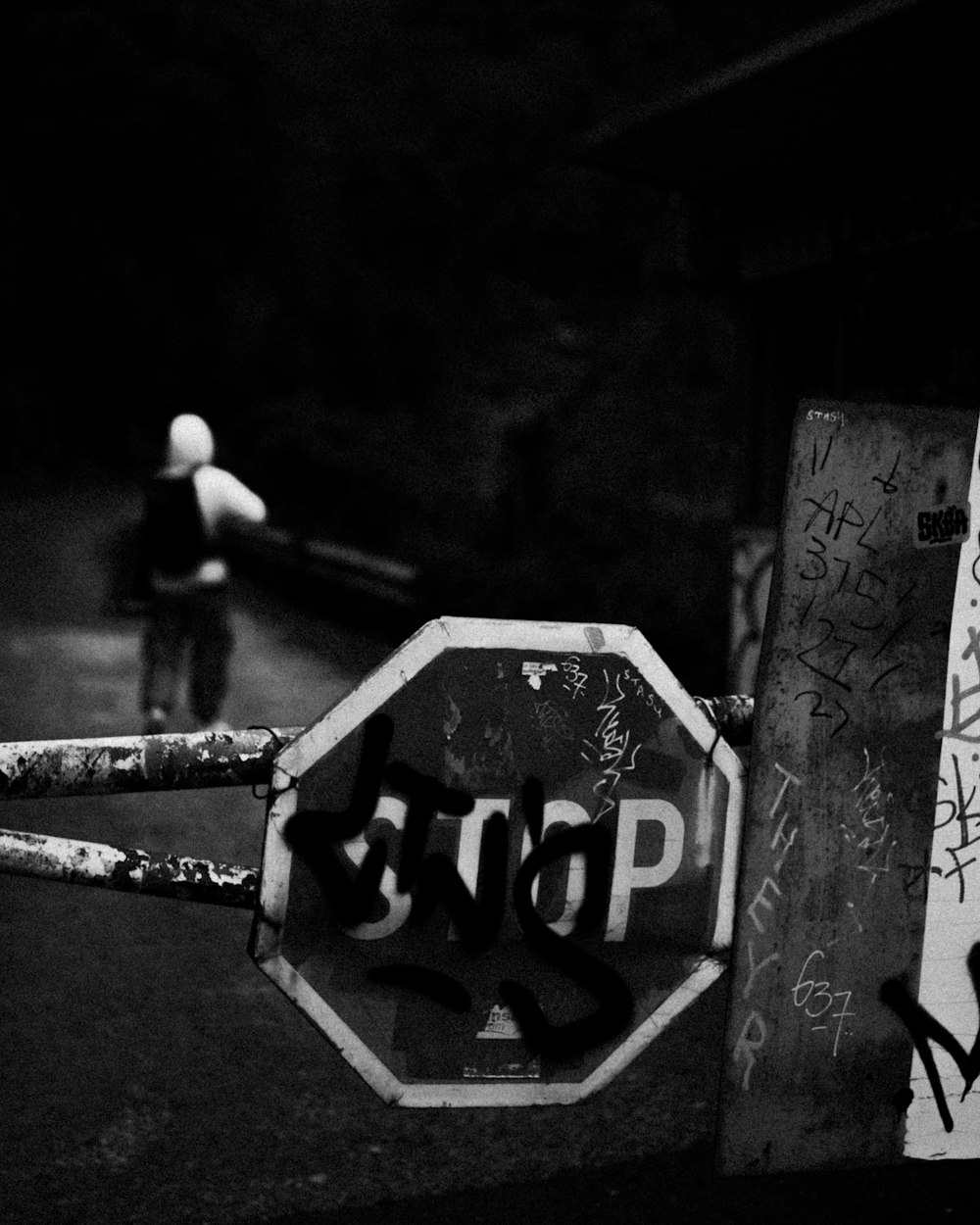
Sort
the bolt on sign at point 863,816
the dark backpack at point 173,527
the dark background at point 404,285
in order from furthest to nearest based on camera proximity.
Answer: the dark background at point 404,285
the dark backpack at point 173,527
the bolt on sign at point 863,816

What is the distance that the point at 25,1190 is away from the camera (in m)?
3.41

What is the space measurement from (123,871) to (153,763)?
195 millimetres

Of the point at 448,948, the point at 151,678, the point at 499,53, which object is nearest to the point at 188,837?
the point at 151,678

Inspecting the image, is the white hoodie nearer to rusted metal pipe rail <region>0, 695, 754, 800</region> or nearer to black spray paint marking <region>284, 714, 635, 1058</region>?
rusted metal pipe rail <region>0, 695, 754, 800</region>

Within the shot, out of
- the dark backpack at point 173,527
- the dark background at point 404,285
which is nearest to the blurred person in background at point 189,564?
the dark backpack at point 173,527

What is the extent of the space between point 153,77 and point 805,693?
131 ft

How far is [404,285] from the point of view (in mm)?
40219

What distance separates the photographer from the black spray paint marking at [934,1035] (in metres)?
3.01

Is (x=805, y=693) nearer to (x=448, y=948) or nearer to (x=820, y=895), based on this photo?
(x=820, y=895)

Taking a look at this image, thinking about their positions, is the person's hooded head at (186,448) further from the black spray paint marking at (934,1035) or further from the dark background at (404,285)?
the black spray paint marking at (934,1035)

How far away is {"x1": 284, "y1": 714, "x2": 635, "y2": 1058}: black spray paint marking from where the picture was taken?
2.64 meters

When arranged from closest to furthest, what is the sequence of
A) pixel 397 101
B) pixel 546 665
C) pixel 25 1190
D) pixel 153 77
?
pixel 546 665
pixel 25 1190
pixel 153 77
pixel 397 101

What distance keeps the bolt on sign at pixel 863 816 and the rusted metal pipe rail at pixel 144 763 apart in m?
0.92

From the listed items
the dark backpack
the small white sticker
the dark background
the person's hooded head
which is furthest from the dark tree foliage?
the small white sticker
